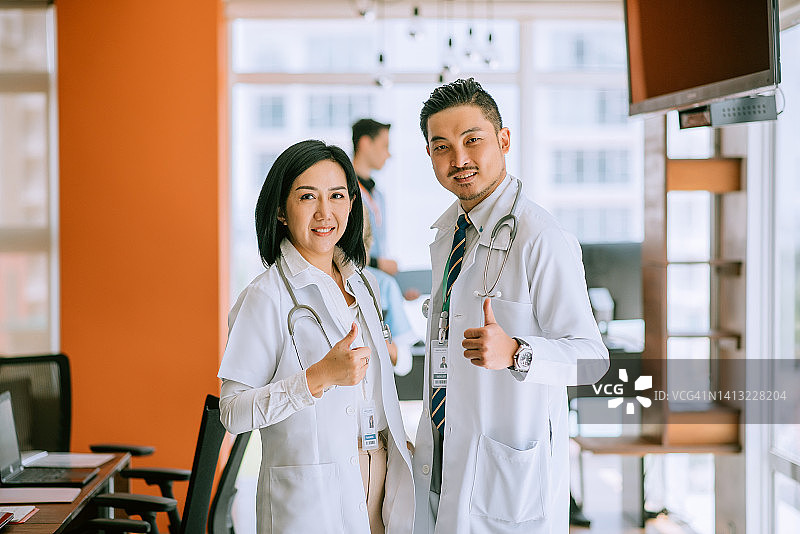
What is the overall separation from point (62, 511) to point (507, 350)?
1798 millimetres

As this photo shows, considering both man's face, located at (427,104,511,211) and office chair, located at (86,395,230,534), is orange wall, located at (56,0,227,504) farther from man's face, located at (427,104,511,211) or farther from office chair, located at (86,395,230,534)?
man's face, located at (427,104,511,211)

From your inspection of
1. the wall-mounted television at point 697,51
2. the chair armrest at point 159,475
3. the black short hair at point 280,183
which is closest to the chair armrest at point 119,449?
the chair armrest at point 159,475

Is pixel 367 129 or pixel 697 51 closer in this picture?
pixel 697 51

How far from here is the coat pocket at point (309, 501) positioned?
1831 mm

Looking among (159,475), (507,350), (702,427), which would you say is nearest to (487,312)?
(507,350)

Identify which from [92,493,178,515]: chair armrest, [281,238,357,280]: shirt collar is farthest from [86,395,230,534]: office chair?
[281,238,357,280]: shirt collar

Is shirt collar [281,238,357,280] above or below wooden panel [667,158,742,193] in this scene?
below

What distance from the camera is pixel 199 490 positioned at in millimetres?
2682

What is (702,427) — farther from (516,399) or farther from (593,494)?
(516,399)

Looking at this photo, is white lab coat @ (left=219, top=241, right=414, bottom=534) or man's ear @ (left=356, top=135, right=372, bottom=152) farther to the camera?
man's ear @ (left=356, top=135, right=372, bottom=152)

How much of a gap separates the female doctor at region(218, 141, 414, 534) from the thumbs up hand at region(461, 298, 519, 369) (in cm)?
24

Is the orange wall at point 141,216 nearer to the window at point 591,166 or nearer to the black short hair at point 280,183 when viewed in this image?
the window at point 591,166

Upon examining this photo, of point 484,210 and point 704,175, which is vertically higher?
point 704,175

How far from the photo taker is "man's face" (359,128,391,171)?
15.5ft
